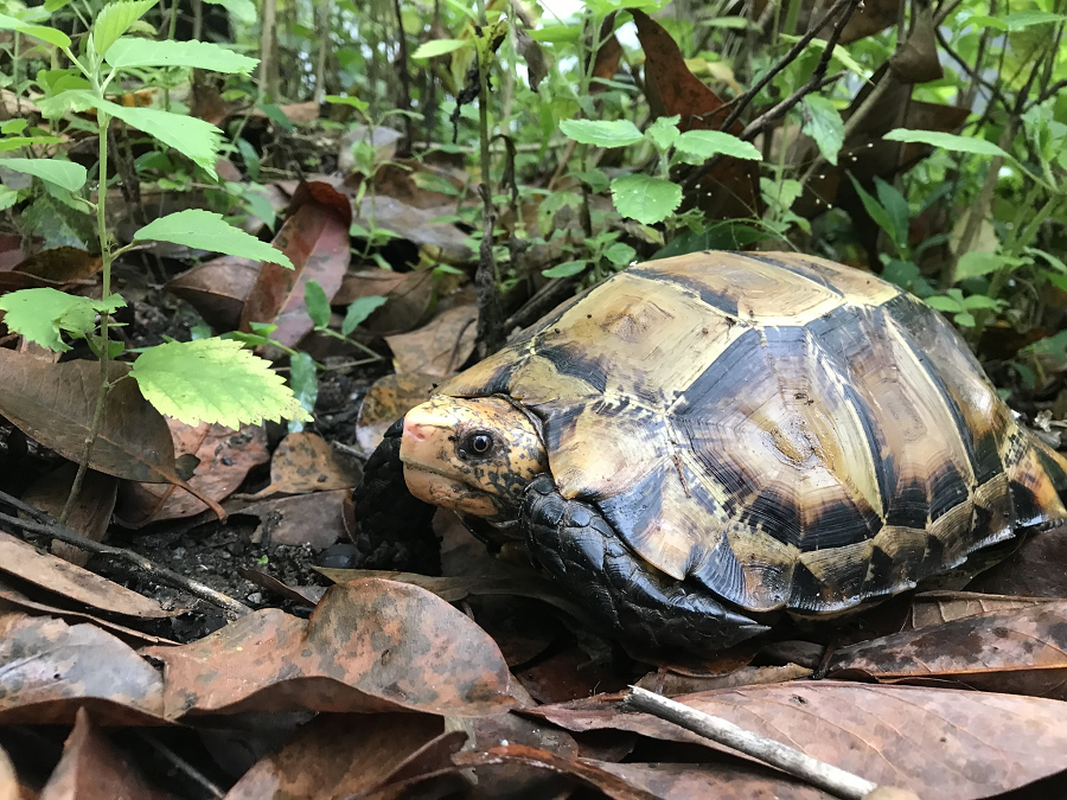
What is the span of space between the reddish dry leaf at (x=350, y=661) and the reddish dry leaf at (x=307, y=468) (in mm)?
641

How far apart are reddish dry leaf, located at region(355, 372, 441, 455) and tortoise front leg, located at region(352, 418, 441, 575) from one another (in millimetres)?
312

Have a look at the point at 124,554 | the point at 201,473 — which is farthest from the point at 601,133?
the point at 124,554

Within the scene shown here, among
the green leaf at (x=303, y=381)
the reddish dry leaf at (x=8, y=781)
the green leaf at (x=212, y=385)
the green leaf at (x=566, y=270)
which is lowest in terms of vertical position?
the green leaf at (x=303, y=381)

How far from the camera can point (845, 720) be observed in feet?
3.33

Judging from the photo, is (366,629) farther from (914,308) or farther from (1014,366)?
(1014,366)

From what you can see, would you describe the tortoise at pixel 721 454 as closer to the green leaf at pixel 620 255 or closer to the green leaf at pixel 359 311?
the green leaf at pixel 620 255

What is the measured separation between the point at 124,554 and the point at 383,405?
2.63ft

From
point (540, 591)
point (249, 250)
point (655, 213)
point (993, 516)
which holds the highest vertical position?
point (249, 250)

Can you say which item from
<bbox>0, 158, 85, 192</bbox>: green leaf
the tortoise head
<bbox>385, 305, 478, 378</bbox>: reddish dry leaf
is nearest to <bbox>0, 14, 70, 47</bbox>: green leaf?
<bbox>0, 158, 85, 192</bbox>: green leaf

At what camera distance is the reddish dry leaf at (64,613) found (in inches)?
39.4

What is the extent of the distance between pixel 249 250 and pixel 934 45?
7.35 feet

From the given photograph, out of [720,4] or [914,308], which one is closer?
[914,308]

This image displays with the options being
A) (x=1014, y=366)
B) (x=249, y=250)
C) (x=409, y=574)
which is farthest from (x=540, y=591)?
(x=1014, y=366)

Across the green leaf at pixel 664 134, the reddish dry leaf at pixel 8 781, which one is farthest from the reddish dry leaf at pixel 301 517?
the green leaf at pixel 664 134
